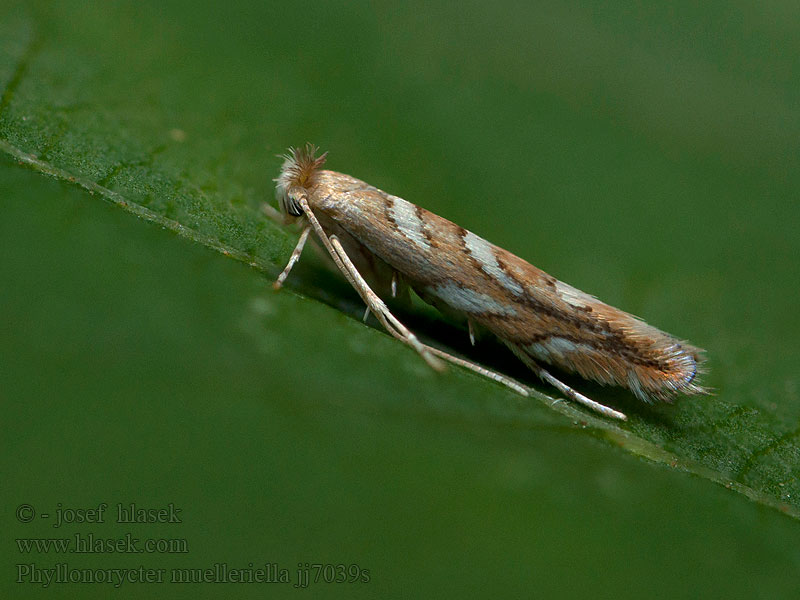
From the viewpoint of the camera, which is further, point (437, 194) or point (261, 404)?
point (437, 194)

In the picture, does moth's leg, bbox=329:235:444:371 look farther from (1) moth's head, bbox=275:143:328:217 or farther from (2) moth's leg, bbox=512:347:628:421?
(2) moth's leg, bbox=512:347:628:421

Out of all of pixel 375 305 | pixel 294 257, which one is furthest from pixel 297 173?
pixel 375 305

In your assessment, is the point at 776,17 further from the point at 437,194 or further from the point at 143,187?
the point at 143,187

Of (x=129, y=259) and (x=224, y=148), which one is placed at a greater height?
(x=224, y=148)

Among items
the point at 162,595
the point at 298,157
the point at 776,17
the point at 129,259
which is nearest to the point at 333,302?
the point at 298,157

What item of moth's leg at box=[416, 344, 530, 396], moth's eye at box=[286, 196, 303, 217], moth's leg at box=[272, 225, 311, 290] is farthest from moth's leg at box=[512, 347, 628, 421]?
moth's eye at box=[286, 196, 303, 217]

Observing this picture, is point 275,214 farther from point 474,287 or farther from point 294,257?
point 474,287
